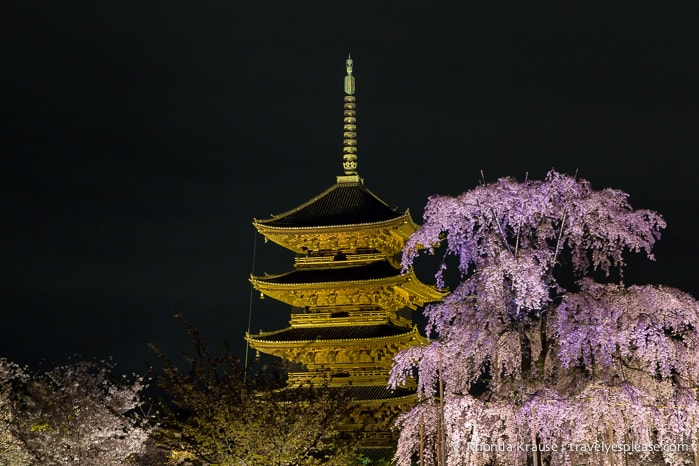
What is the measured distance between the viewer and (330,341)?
3928 cm

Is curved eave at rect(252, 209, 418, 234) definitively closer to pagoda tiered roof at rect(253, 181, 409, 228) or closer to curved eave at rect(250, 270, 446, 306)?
pagoda tiered roof at rect(253, 181, 409, 228)

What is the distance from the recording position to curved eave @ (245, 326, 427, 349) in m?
38.4

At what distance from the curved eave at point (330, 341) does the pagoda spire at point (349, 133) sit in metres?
7.33

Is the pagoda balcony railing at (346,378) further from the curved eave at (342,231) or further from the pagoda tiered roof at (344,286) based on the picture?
the curved eave at (342,231)

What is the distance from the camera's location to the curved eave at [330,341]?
38438mm

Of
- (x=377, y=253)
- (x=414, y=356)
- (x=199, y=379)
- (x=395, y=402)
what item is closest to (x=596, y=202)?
(x=414, y=356)

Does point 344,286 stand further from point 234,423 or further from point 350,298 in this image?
point 234,423

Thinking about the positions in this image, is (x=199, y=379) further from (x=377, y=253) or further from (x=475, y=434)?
(x=377, y=253)

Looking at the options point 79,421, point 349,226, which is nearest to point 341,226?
point 349,226

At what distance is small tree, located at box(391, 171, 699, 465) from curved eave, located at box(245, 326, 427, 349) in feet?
52.8

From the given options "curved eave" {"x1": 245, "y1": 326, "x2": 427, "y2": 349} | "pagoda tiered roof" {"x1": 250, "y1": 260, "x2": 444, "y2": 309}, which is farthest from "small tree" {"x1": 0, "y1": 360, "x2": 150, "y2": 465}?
"pagoda tiered roof" {"x1": 250, "y1": 260, "x2": 444, "y2": 309}

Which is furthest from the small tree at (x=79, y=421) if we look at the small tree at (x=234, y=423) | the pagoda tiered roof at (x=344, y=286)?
the pagoda tiered roof at (x=344, y=286)

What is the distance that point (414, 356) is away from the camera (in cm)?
2216

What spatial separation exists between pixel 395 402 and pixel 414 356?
1575cm
